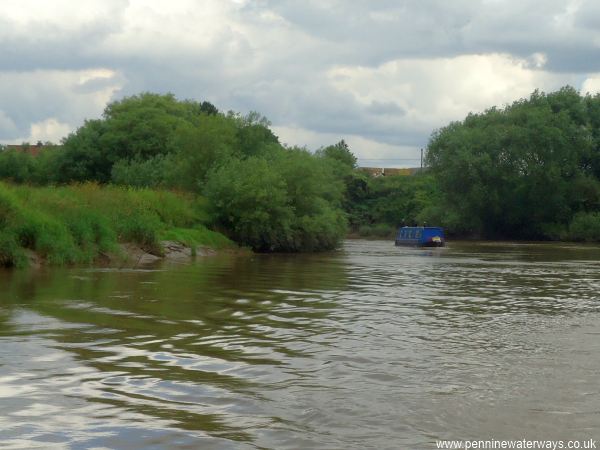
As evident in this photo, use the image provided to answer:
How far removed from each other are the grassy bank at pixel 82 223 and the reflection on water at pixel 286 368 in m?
6.67

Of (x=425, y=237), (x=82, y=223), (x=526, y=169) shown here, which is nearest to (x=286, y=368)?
(x=82, y=223)

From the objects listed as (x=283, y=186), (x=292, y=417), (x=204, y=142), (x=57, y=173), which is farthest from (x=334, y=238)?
(x=292, y=417)

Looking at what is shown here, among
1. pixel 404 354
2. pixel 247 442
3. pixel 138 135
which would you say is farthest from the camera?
pixel 138 135

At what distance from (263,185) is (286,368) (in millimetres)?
35571

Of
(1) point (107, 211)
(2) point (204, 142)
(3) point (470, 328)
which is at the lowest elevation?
(3) point (470, 328)

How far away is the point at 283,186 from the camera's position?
4738 centimetres

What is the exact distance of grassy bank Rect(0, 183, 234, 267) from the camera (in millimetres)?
26000

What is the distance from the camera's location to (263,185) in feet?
149

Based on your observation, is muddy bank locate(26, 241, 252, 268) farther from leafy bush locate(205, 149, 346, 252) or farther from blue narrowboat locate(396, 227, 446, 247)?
blue narrowboat locate(396, 227, 446, 247)

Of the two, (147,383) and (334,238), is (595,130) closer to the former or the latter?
(334,238)

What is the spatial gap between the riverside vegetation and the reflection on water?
11.6 metres

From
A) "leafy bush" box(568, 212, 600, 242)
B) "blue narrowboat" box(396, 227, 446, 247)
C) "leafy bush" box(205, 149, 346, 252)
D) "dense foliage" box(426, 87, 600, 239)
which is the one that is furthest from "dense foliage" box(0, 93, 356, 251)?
"leafy bush" box(568, 212, 600, 242)

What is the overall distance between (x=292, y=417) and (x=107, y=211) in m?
27.6

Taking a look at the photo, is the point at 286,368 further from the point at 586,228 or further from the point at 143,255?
the point at 586,228
